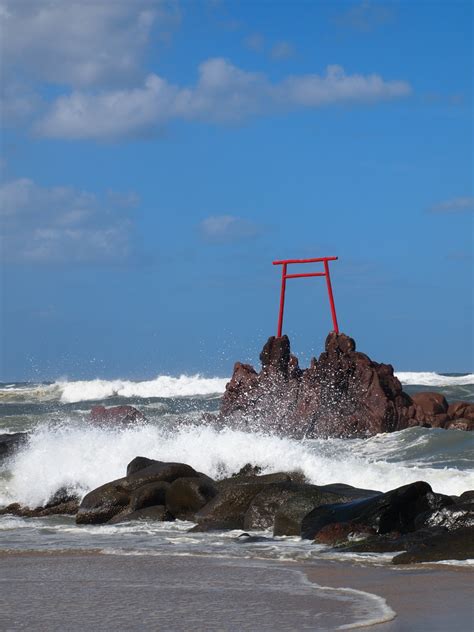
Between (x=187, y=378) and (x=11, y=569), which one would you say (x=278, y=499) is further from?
(x=187, y=378)

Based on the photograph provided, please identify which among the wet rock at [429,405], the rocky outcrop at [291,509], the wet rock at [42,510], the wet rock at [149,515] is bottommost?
the wet rock at [42,510]

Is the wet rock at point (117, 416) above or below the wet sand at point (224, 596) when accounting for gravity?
above

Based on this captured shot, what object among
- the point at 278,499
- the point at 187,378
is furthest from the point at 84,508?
the point at 187,378

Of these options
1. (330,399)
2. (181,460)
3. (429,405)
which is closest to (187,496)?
(181,460)

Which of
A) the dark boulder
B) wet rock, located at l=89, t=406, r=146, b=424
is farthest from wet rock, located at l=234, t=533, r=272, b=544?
wet rock, located at l=89, t=406, r=146, b=424

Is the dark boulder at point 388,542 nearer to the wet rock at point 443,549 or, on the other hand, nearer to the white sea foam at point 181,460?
the wet rock at point 443,549

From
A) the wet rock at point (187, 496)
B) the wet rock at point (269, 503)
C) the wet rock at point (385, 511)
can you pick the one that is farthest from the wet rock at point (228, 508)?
the wet rock at point (385, 511)

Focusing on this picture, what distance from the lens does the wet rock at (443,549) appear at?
8.43 m

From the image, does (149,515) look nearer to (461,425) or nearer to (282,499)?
(282,499)

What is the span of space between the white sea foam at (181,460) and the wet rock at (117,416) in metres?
3.60

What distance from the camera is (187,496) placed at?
12.5 metres

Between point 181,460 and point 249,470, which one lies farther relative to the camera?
point 181,460

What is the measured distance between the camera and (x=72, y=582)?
784 cm

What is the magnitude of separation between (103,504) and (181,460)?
13.7 feet
